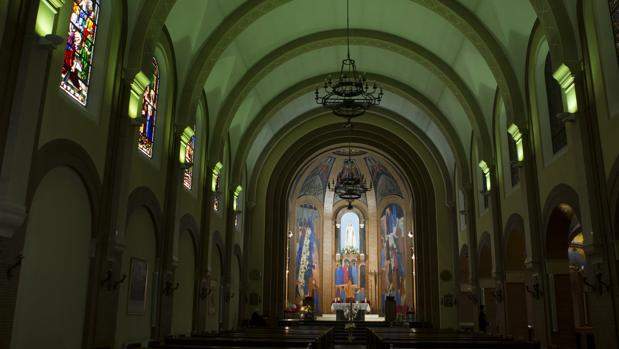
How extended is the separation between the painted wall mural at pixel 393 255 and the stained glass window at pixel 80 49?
2661cm

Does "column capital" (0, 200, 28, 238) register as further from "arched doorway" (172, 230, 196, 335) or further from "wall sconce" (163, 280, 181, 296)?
"arched doorway" (172, 230, 196, 335)

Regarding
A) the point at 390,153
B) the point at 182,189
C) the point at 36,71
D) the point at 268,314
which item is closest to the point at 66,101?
the point at 36,71

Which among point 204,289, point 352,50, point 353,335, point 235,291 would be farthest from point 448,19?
point 235,291

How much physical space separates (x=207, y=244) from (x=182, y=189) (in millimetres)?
3177

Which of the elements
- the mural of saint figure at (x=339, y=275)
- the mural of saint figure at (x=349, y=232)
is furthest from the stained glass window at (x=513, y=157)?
the mural of saint figure at (x=349, y=232)

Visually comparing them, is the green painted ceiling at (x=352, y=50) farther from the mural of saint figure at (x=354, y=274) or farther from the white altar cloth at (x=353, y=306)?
the mural of saint figure at (x=354, y=274)

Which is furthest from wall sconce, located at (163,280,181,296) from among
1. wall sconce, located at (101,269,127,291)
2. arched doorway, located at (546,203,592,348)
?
arched doorway, located at (546,203,592,348)

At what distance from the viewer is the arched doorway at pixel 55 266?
8555 mm

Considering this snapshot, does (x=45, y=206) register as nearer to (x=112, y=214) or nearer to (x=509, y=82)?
(x=112, y=214)

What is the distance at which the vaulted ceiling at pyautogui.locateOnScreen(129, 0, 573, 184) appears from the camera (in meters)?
15.2

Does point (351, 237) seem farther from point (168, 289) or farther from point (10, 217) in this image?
point (10, 217)

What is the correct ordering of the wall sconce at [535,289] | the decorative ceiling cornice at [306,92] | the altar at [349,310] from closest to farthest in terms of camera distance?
the wall sconce at [535,289] → the decorative ceiling cornice at [306,92] → the altar at [349,310]

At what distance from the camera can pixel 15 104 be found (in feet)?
25.1

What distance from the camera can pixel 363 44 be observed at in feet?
63.5
